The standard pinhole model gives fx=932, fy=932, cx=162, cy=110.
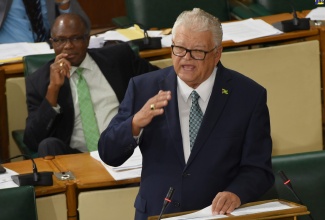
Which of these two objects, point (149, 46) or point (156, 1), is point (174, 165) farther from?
point (156, 1)

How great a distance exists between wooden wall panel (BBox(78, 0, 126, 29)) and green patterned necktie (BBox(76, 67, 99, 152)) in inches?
120

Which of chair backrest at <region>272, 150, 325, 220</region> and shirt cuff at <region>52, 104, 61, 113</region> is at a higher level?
shirt cuff at <region>52, 104, 61, 113</region>

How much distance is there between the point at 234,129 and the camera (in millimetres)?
3426

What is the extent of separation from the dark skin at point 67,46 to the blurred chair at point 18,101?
0.73ft

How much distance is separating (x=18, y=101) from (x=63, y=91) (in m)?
0.46

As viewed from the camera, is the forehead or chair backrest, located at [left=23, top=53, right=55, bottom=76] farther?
chair backrest, located at [left=23, top=53, right=55, bottom=76]

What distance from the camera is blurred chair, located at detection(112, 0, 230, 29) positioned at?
6492 mm

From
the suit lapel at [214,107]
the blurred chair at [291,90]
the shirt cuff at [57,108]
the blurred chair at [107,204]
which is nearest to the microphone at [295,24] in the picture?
the blurred chair at [291,90]

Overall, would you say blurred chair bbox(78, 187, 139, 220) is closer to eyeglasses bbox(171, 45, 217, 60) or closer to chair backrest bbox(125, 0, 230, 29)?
eyeglasses bbox(171, 45, 217, 60)

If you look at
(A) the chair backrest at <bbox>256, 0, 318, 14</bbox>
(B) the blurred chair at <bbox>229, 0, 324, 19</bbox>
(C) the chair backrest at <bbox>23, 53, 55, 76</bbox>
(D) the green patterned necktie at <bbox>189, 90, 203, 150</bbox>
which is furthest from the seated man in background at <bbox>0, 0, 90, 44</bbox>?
(D) the green patterned necktie at <bbox>189, 90, 203, 150</bbox>

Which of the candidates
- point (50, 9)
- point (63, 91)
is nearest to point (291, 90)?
point (63, 91)

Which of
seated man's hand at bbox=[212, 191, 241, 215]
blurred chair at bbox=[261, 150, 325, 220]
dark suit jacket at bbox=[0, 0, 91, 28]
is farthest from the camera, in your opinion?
dark suit jacket at bbox=[0, 0, 91, 28]

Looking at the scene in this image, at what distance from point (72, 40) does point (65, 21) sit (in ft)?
0.35

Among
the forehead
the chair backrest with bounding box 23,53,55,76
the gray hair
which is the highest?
the gray hair
